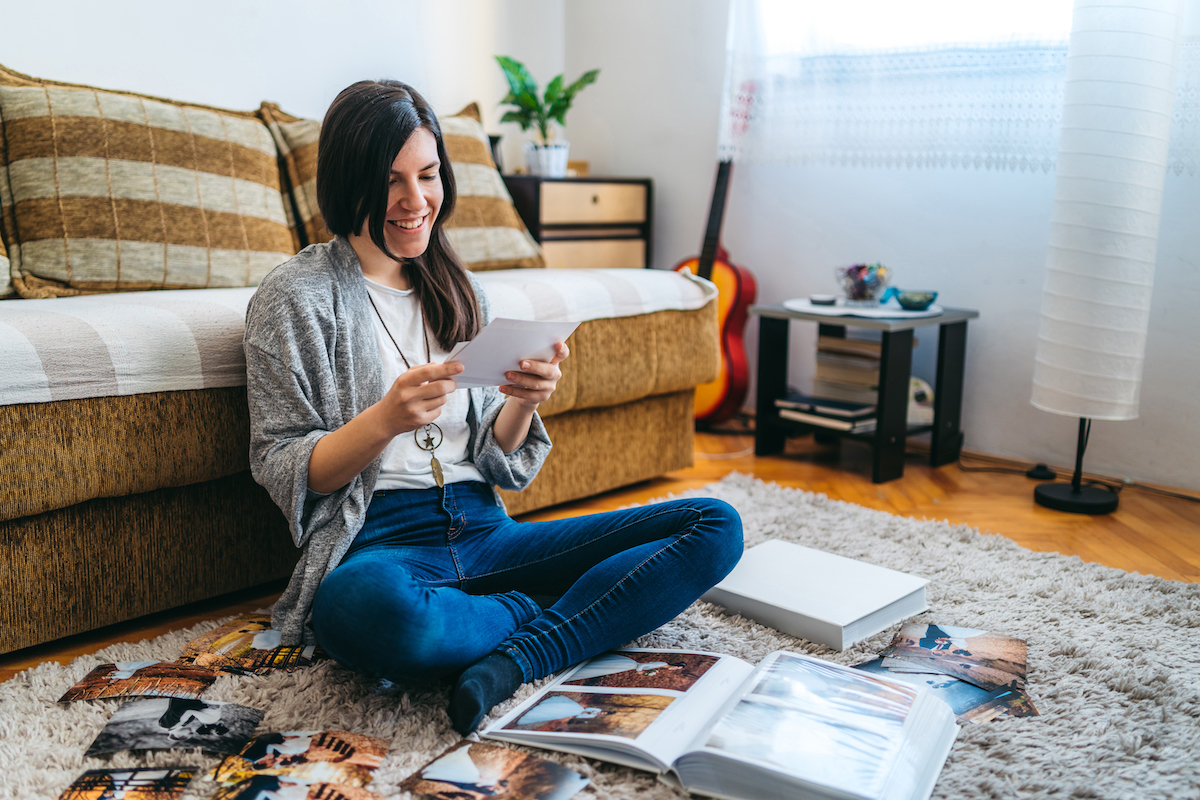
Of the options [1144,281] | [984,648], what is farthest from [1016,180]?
[984,648]

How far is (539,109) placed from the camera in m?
2.78

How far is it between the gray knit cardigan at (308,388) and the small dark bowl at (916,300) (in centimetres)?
152

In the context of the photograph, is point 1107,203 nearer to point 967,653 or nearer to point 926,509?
point 926,509

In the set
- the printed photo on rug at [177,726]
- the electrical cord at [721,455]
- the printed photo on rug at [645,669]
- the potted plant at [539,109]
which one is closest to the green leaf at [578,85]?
the potted plant at [539,109]

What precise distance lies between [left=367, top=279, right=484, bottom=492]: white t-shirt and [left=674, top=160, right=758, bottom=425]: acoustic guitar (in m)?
1.50

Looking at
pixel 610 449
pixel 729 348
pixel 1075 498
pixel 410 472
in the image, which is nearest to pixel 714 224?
pixel 729 348

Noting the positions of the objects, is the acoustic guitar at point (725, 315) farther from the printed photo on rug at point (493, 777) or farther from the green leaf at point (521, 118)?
the printed photo on rug at point (493, 777)

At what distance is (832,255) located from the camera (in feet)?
8.89

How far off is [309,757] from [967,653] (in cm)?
87

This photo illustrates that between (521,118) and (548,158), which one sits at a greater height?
(521,118)

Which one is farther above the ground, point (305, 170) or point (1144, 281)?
point (305, 170)

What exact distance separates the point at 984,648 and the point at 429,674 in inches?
30.4

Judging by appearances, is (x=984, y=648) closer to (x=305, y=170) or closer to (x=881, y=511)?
(x=881, y=511)

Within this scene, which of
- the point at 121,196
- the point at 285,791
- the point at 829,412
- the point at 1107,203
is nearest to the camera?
the point at 285,791
